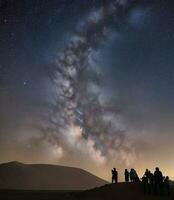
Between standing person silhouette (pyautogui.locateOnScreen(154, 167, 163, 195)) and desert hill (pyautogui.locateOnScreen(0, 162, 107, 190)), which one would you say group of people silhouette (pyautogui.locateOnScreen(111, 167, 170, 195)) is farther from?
desert hill (pyautogui.locateOnScreen(0, 162, 107, 190))

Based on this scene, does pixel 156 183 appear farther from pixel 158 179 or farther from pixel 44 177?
pixel 44 177

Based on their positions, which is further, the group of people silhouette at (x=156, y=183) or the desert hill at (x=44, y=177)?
the desert hill at (x=44, y=177)

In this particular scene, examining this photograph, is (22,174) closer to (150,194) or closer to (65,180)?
(65,180)

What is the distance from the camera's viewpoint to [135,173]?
95.8 ft

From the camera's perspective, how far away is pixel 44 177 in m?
104

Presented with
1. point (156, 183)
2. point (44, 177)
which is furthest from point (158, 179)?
point (44, 177)

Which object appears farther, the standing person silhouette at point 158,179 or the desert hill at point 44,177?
the desert hill at point 44,177

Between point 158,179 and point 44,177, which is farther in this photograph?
point 44,177

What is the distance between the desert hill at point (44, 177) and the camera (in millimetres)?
95500

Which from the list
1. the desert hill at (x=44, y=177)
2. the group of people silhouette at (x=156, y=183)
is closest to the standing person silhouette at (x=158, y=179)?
the group of people silhouette at (x=156, y=183)

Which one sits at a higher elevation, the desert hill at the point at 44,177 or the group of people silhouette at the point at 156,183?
the desert hill at the point at 44,177

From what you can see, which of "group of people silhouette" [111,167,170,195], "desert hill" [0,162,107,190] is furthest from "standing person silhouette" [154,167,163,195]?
"desert hill" [0,162,107,190]

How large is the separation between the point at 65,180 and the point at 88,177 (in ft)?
32.8

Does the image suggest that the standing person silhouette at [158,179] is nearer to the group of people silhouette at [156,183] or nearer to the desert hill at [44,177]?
the group of people silhouette at [156,183]
